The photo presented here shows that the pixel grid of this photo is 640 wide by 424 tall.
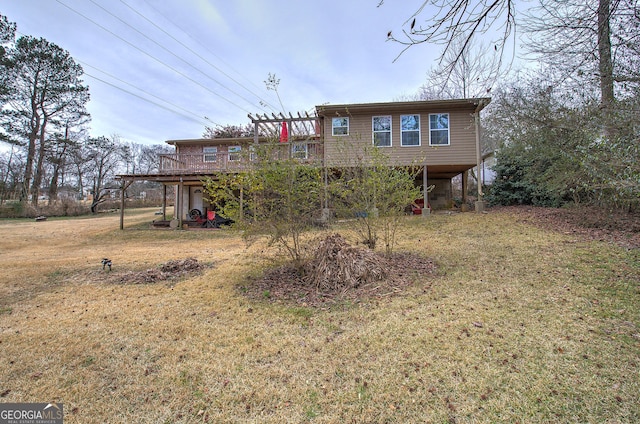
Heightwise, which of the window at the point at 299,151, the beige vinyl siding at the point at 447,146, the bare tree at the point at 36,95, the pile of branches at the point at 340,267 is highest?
the bare tree at the point at 36,95

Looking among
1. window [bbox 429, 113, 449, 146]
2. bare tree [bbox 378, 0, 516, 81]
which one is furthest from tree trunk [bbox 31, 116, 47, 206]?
bare tree [bbox 378, 0, 516, 81]

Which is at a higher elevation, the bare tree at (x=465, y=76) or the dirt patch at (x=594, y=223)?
the bare tree at (x=465, y=76)

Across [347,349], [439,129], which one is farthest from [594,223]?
[347,349]

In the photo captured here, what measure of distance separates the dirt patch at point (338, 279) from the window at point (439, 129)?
29.1ft

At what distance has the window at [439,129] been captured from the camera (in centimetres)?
1285

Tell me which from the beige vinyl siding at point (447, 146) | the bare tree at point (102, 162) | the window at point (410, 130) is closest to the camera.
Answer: the beige vinyl siding at point (447, 146)

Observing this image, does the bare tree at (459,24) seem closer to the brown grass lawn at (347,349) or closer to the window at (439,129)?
the brown grass lawn at (347,349)

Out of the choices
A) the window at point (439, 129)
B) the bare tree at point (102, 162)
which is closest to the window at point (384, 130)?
the window at point (439, 129)

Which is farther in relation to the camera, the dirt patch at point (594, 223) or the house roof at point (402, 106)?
the house roof at point (402, 106)

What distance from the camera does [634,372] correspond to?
2371 mm

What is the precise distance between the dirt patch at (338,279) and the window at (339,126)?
8.93m

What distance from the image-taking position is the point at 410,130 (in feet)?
42.7

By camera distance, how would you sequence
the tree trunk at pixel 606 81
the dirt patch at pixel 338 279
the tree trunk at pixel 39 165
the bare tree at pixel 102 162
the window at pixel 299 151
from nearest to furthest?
the dirt patch at pixel 338 279, the tree trunk at pixel 606 81, the window at pixel 299 151, the tree trunk at pixel 39 165, the bare tree at pixel 102 162

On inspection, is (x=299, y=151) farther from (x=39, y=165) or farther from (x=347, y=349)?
(x=39, y=165)
